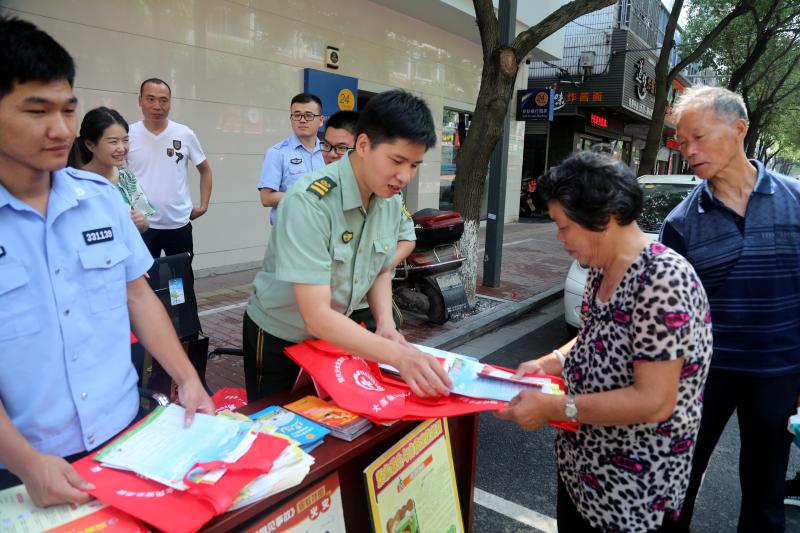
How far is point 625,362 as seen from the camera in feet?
4.90

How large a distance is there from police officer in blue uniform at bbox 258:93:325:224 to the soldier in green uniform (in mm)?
2332

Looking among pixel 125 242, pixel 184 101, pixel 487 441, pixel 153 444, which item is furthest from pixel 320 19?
pixel 153 444

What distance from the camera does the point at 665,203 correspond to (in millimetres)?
5762

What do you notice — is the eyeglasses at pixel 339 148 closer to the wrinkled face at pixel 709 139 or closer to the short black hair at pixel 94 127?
the short black hair at pixel 94 127

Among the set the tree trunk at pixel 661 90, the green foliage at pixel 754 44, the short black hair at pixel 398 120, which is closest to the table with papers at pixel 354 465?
the short black hair at pixel 398 120

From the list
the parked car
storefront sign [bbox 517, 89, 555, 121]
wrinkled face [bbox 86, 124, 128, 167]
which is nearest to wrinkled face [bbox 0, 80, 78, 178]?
wrinkled face [bbox 86, 124, 128, 167]

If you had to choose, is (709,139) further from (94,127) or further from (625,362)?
(94,127)

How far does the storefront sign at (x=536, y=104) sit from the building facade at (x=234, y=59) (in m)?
1.76

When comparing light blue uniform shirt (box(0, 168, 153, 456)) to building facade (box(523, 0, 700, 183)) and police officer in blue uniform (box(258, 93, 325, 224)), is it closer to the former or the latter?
police officer in blue uniform (box(258, 93, 325, 224))

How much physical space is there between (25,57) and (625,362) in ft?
5.49

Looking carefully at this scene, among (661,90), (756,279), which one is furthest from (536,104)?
(756,279)

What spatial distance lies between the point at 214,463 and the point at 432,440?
3.04 ft

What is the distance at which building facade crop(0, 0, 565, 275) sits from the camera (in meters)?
5.62

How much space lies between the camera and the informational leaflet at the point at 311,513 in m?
1.40
